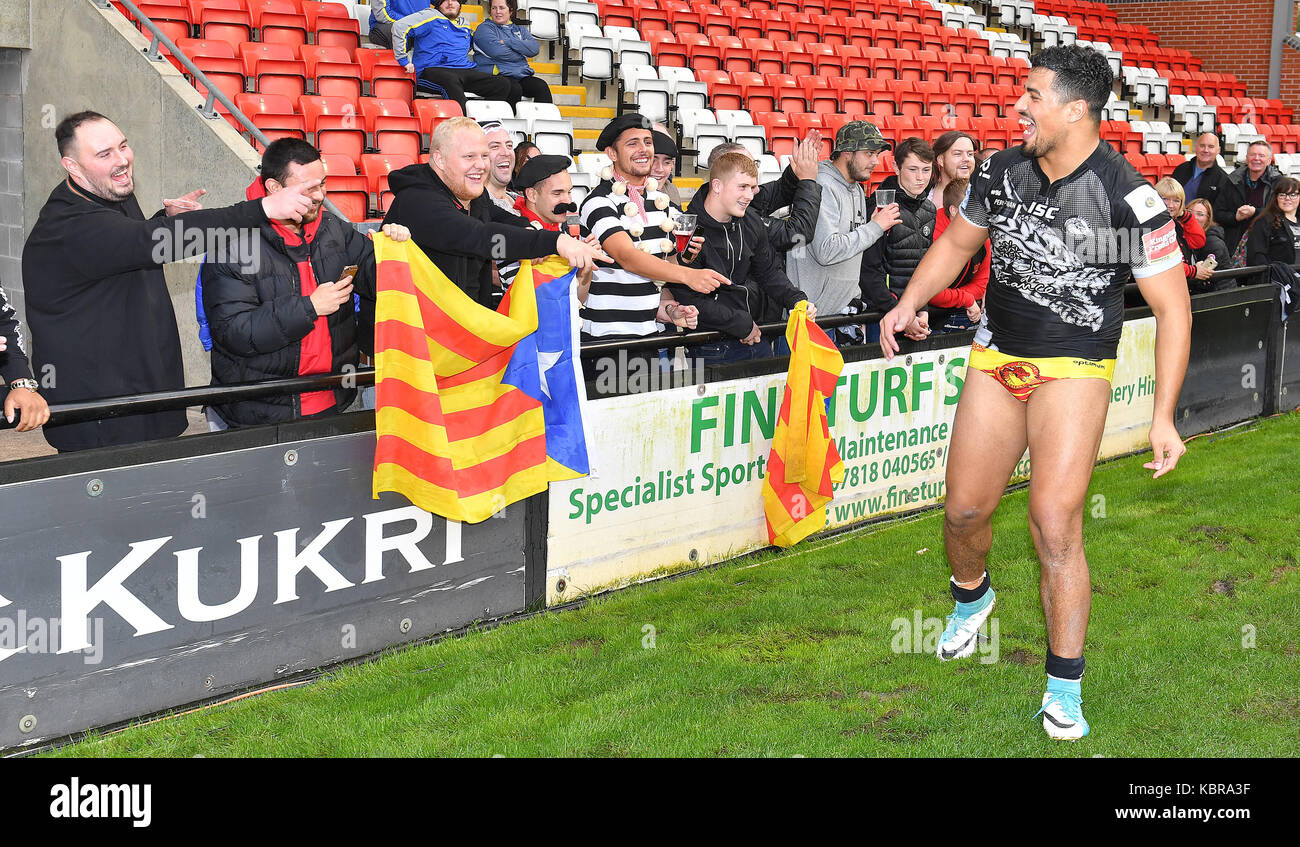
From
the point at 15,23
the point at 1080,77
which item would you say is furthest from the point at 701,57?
the point at 1080,77

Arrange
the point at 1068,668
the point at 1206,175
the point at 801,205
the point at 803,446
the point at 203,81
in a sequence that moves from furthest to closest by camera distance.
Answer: the point at 1206,175, the point at 203,81, the point at 801,205, the point at 803,446, the point at 1068,668

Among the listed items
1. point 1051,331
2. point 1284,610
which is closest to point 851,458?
point 1284,610

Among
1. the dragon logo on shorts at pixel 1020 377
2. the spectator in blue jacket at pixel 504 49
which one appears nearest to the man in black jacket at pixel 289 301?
the dragon logo on shorts at pixel 1020 377

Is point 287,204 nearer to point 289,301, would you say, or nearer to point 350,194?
point 289,301

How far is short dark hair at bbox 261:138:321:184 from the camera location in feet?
16.4

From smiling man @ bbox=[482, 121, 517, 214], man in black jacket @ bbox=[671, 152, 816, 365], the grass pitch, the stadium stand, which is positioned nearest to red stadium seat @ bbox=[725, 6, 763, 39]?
the stadium stand

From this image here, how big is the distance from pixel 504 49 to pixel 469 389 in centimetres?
691

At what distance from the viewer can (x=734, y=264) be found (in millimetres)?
6793

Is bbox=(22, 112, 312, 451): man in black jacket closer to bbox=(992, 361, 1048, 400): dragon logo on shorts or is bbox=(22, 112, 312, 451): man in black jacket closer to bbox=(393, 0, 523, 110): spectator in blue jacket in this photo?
bbox=(992, 361, 1048, 400): dragon logo on shorts

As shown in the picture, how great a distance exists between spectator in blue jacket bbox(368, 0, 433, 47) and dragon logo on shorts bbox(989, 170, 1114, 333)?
799 cm

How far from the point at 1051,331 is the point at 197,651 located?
3.24 metres

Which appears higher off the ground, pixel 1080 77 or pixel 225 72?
pixel 225 72

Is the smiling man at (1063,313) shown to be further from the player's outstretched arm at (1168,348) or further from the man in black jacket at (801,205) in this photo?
the man in black jacket at (801,205)
